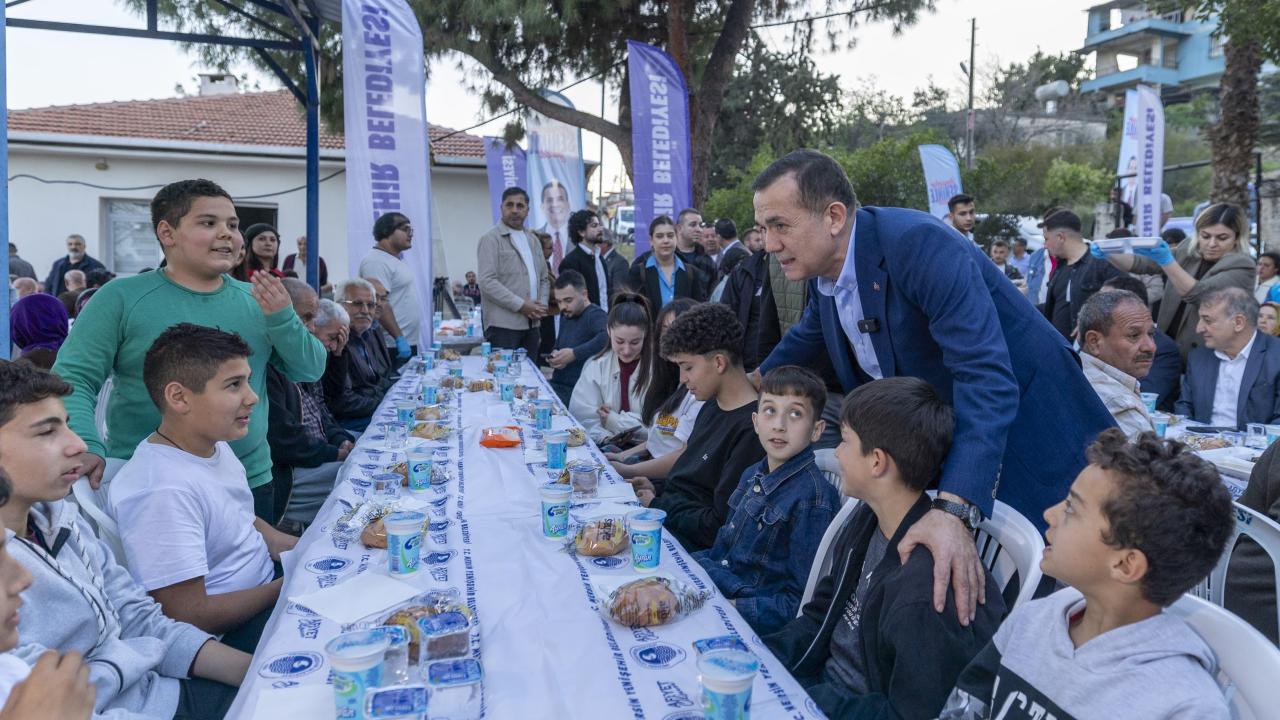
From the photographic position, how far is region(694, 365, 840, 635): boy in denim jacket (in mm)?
2271

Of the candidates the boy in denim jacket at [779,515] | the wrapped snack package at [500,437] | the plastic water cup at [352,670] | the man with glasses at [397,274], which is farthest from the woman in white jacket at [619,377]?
the plastic water cup at [352,670]

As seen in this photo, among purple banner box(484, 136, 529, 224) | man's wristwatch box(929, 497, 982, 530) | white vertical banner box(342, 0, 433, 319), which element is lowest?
man's wristwatch box(929, 497, 982, 530)

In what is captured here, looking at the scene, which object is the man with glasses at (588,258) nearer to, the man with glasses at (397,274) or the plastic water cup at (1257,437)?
the man with glasses at (397,274)

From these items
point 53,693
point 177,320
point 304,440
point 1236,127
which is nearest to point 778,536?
point 53,693

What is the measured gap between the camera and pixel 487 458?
324cm

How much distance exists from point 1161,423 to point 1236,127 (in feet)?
29.0

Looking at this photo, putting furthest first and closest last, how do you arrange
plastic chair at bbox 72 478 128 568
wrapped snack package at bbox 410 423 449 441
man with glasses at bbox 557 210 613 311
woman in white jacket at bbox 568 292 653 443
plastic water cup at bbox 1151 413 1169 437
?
1. man with glasses at bbox 557 210 613 311
2. woman in white jacket at bbox 568 292 653 443
3. plastic water cup at bbox 1151 413 1169 437
4. wrapped snack package at bbox 410 423 449 441
5. plastic chair at bbox 72 478 128 568

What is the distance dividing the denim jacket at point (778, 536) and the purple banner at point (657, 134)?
6.39 m

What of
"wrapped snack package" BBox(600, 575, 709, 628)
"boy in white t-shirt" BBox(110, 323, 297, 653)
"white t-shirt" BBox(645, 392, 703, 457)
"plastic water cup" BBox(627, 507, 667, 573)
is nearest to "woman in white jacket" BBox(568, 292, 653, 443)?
"white t-shirt" BBox(645, 392, 703, 457)

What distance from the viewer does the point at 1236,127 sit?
10422 mm

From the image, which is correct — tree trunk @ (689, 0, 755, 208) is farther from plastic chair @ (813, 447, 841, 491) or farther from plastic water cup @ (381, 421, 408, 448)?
plastic chair @ (813, 447, 841, 491)

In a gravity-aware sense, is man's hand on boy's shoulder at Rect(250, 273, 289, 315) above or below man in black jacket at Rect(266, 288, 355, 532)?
above

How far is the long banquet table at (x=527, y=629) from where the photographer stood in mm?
1430

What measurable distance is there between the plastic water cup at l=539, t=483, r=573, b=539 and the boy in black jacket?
640 millimetres
